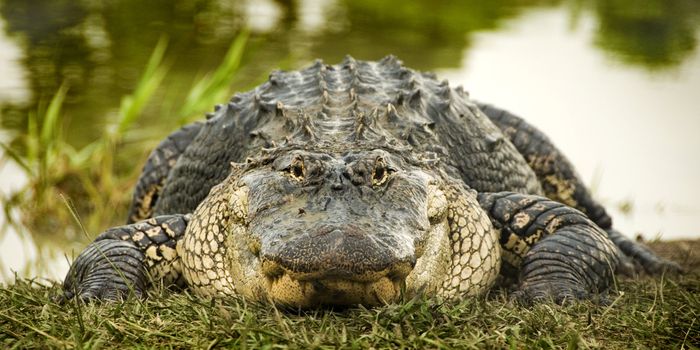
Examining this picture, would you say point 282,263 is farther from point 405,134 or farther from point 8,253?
point 8,253

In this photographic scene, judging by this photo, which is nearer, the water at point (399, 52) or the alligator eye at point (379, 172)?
the alligator eye at point (379, 172)

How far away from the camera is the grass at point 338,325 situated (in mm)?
2957

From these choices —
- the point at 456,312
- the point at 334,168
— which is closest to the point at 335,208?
the point at 334,168

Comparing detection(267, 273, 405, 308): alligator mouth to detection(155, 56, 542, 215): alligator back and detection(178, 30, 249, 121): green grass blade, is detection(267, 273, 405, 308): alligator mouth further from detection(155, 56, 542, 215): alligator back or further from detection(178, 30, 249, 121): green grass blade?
detection(178, 30, 249, 121): green grass blade

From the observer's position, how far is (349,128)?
4086 millimetres

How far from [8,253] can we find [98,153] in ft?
5.02

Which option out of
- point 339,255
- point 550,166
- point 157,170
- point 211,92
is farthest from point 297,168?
point 211,92

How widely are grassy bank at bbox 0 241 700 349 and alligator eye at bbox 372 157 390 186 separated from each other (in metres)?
0.46

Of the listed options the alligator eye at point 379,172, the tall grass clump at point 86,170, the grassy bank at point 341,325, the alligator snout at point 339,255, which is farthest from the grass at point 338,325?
the tall grass clump at point 86,170

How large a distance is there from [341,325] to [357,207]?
390 mm

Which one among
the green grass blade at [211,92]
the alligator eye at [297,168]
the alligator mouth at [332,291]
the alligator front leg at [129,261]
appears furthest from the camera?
the green grass blade at [211,92]

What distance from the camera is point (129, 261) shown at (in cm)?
403

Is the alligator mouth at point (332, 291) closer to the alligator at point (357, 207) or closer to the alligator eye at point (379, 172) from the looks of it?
the alligator at point (357, 207)

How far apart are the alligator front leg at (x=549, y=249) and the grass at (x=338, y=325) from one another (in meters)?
0.33
